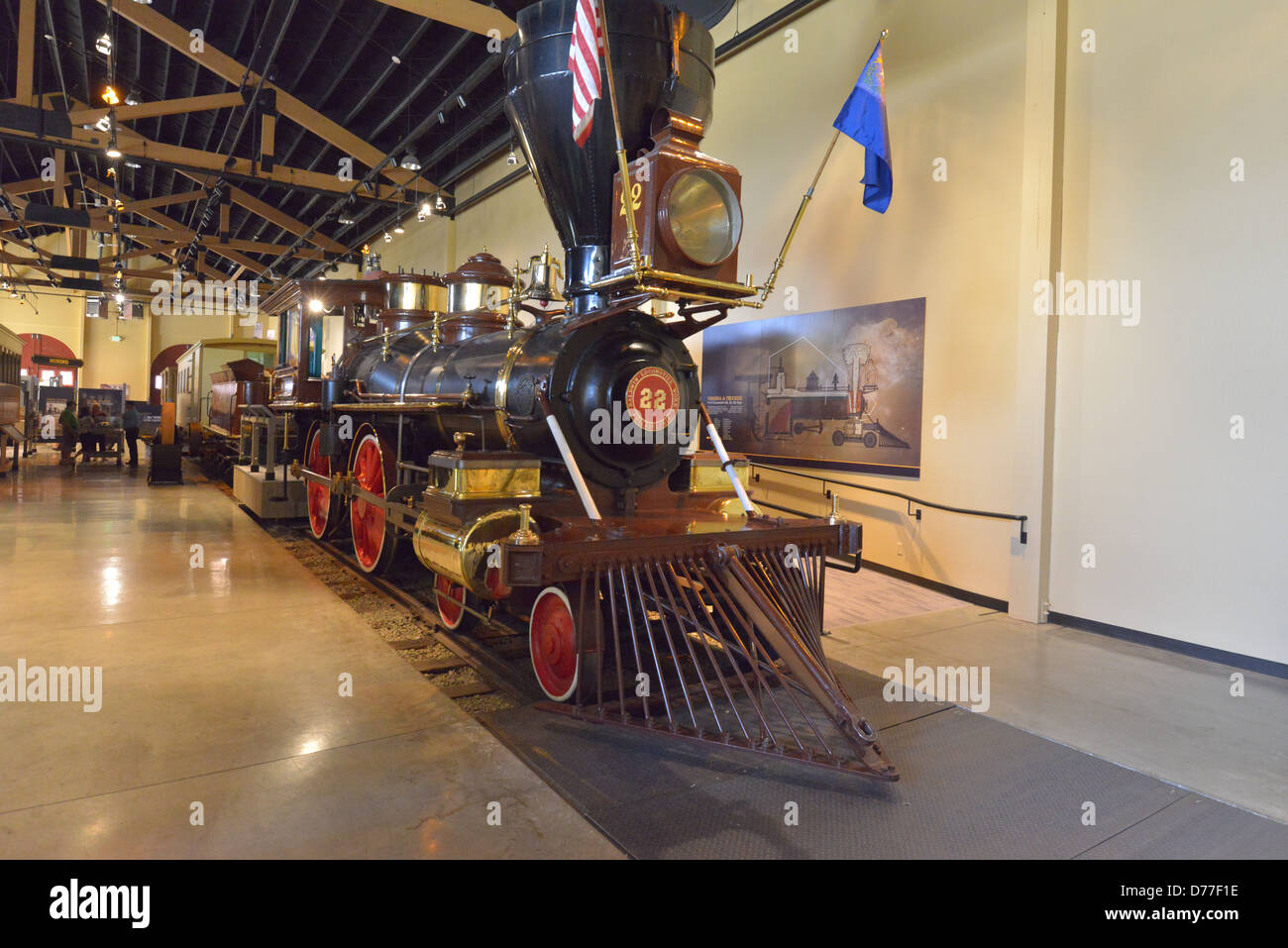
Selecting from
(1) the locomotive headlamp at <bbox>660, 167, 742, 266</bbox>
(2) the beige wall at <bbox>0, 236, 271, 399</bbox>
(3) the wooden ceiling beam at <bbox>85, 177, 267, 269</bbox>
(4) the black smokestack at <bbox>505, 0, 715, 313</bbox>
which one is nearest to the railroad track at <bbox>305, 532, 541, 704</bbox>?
(4) the black smokestack at <bbox>505, 0, 715, 313</bbox>

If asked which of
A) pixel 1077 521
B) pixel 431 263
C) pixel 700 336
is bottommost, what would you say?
pixel 1077 521

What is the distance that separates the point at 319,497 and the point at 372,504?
6.54ft

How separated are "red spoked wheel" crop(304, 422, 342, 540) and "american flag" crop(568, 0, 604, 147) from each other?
4170mm

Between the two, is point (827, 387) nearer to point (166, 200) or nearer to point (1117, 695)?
point (1117, 695)

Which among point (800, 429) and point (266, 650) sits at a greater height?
point (800, 429)

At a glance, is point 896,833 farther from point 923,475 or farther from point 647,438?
point 923,475

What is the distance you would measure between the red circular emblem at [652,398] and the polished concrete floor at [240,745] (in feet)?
5.06

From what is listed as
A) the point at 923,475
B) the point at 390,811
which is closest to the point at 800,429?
the point at 923,475

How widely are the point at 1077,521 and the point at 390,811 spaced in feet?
14.8

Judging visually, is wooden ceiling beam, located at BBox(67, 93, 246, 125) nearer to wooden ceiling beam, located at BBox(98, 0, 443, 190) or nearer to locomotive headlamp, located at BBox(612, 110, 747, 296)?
wooden ceiling beam, located at BBox(98, 0, 443, 190)

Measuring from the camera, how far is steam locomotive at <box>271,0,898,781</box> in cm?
294

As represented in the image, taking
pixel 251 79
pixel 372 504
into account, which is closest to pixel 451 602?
pixel 372 504

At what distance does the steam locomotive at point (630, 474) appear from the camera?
2936 millimetres

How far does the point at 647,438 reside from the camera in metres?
3.64
